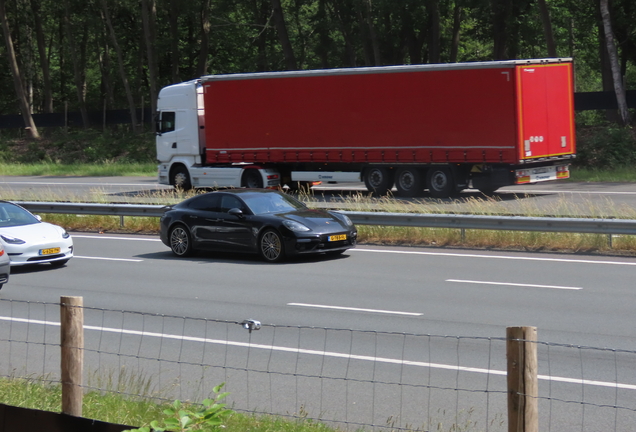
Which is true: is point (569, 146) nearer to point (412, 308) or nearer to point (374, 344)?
point (412, 308)

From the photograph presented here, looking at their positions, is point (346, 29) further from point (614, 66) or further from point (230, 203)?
point (230, 203)

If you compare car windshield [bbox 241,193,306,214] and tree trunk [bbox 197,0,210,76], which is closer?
car windshield [bbox 241,193,306,214]

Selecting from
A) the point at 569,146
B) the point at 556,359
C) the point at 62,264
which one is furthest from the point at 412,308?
the point at 569,146

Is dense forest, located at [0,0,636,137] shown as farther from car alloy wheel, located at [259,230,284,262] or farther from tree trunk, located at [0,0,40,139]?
car alloy wheel, located at [259,230,284,262]

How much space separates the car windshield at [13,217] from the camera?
1574 centimetres

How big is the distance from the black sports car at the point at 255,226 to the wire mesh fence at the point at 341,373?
16.4 ft

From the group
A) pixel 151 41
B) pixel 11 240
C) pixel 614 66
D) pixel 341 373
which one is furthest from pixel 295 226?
pixel 151 41

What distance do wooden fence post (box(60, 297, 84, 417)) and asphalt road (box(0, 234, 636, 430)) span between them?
1.21m

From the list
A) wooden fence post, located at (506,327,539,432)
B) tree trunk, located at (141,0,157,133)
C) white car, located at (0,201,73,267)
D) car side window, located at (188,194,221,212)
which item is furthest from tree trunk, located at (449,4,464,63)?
wooden fence post, located at (506,327,539,432)

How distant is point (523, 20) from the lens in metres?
42.5

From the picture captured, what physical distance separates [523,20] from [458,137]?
20565mm

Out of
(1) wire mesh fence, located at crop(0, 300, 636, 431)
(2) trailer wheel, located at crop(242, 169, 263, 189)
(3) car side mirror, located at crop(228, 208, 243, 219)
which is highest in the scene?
(2) trailer wheel, located at crop(242, 169, 263, 189)

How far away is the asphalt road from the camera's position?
22.6 feet

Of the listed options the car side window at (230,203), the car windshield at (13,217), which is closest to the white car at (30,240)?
the car windshield at (13,217)
